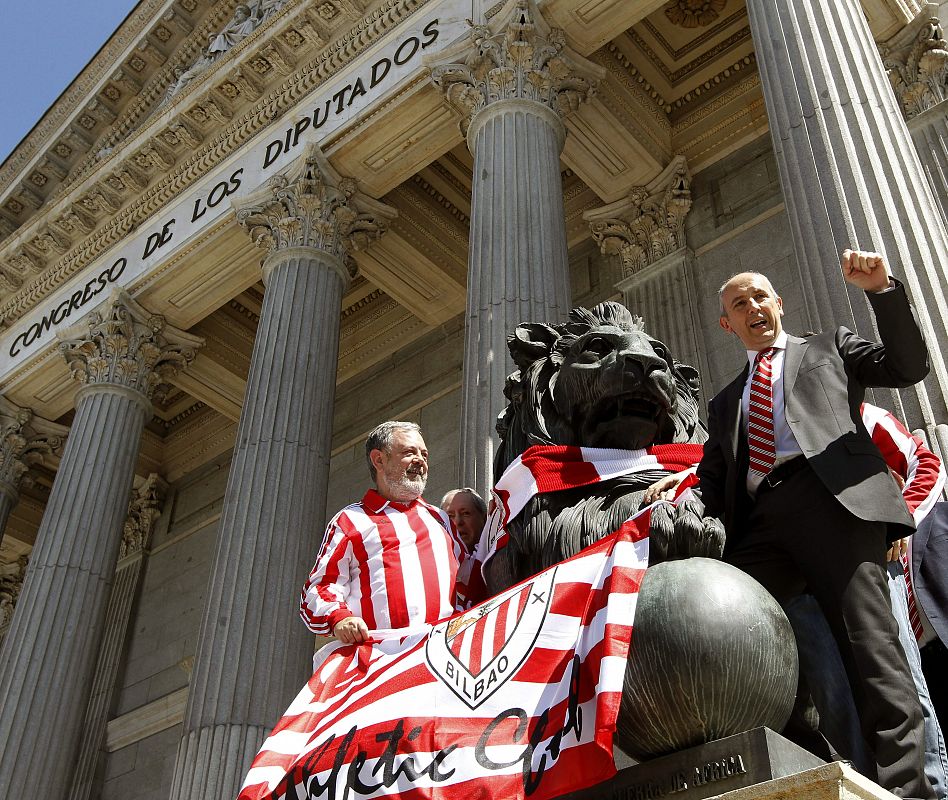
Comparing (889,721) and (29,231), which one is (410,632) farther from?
(29,231)

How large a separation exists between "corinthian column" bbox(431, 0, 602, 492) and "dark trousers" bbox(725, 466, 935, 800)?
15.5ft

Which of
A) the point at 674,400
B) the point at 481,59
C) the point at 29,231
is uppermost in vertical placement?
the point at 29,231

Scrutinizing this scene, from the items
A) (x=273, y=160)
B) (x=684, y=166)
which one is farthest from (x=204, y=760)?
(x=684, y=166)

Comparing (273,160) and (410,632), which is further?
(273,160)

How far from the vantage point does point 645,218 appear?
14484mm

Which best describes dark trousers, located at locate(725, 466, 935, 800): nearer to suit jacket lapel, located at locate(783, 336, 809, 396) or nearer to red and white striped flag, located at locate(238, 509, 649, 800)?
suit jacket lapel, located at locate(783, 336, 809, 396)

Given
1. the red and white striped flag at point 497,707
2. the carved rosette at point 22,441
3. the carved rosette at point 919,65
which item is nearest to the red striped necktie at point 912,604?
the red and white striped flag at point 497,707

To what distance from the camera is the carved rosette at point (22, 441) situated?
17438 millimetres

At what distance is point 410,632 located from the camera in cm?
394

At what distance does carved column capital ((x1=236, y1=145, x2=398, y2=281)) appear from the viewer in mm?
13398

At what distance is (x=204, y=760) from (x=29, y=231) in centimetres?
1188

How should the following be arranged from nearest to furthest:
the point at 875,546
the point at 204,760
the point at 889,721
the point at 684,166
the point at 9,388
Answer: the point at 889,721, the point at 875,546, the point at 204,760, the point at 684,166, the point at 9,388

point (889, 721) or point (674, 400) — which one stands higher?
point (674, 400)

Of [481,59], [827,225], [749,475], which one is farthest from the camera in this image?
[481,59]
